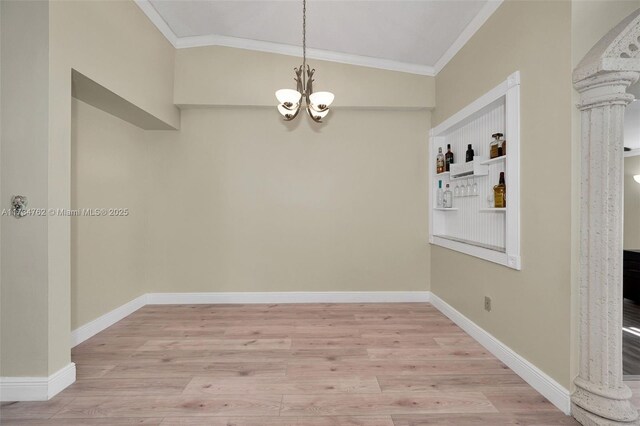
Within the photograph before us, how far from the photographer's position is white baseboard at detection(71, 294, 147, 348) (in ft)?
8.61

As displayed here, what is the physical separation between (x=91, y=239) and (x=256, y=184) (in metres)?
1.71

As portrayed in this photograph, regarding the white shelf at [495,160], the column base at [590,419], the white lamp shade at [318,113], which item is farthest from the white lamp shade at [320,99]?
the column base at [590,419]

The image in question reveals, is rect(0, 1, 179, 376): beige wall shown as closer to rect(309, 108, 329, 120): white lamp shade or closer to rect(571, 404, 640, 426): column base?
rect(309, 108, 329, 120): white lamp shade

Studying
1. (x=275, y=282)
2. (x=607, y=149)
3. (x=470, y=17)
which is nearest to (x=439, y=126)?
(x=470, y=17)

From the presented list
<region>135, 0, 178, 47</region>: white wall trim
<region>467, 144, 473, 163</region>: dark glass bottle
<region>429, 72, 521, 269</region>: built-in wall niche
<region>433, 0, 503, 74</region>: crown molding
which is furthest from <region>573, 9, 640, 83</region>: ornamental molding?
<region>135, 0, 178, 47</region>: white wall trim

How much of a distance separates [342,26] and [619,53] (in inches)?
86.6

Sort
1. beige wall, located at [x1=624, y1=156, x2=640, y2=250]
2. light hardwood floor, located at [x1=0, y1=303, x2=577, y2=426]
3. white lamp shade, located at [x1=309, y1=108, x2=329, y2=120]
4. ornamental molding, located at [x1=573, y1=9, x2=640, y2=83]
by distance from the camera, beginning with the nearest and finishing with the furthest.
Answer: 1. ornamental molding, located at [x1=573, y1=9, x2=640, y2=83]
2. light hardwood floor, located at [x1=0, y1=303, x2=577, y2=426]
3. white lamp shade, located at [x1=309, y1=108, x2=329, y2=120]
4. beige wall, located at [x1=624, y1=156, x2=640, y2=250]

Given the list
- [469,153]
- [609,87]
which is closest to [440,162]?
[469,153]

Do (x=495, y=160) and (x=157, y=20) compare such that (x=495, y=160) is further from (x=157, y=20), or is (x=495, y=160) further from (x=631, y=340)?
(x=157, y=20)

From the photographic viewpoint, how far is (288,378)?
209 centimetres

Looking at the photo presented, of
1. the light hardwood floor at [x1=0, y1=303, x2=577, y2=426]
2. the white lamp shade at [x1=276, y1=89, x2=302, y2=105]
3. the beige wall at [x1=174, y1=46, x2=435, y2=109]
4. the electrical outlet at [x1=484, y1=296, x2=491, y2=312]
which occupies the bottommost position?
the light hardwood floor at [x1=0, y1=303, x2=577, y2=426]

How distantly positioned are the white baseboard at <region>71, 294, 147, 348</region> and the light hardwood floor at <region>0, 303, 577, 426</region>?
0.25 ft

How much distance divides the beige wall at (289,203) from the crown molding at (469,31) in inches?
23.4

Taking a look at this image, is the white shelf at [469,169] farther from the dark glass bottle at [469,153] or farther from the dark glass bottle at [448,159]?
the dark glass bottle at [448,159]
